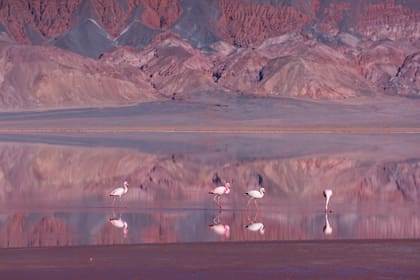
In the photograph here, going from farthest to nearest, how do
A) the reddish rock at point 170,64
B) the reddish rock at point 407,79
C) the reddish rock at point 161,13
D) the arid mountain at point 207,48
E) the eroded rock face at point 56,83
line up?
the reddish rock at point 161,13 < the reddish rock at point 407,79 < the reddish rock at point 170,64 < the arid mountain at point 207,48 < the eroded rock face at point 56,83

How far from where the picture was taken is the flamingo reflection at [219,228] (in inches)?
687

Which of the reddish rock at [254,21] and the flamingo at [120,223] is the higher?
the flamingo at [120,223]

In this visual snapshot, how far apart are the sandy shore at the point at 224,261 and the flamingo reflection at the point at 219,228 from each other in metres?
1.82

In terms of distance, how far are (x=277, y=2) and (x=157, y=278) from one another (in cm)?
18147

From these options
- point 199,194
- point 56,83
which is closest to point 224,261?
point 199,194

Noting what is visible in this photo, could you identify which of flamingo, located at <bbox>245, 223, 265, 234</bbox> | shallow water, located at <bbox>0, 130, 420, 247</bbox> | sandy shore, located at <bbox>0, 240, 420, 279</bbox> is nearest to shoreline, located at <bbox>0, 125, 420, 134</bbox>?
shallow water, located at <bbox>0, 130, 420, 247</bbox>

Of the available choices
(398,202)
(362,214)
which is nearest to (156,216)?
(362,214)

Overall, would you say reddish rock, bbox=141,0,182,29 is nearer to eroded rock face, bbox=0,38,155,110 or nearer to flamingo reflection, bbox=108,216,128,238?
eroded rock face, bbox=0,38,155,110

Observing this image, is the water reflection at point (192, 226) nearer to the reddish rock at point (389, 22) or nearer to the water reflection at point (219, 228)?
the water reflection at point (219, 228)

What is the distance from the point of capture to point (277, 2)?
628 feet

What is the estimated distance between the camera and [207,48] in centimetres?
16350

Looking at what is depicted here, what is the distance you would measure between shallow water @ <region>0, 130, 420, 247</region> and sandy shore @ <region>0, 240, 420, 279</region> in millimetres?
1306

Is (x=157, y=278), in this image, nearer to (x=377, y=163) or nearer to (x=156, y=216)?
(x=156, y=216)

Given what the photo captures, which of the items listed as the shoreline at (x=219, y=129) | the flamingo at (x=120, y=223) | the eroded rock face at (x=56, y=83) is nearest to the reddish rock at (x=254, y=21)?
the eroded rock face at (x=56, y=83)
